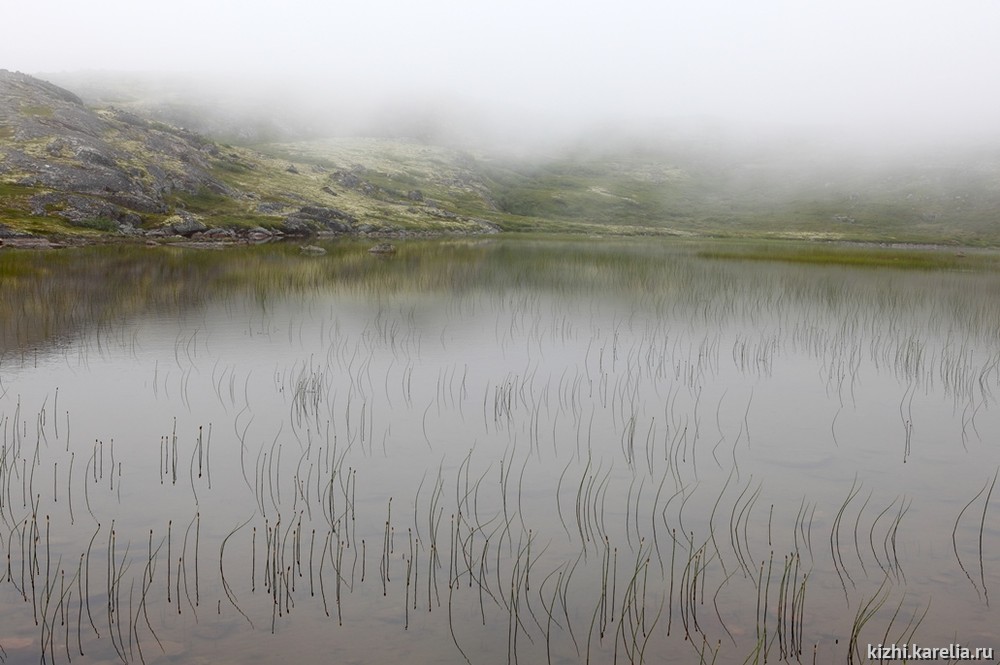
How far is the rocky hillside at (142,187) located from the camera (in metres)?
90.4

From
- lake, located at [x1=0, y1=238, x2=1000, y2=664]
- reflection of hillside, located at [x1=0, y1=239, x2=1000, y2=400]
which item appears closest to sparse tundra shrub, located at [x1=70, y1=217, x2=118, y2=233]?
reflection of hillside, located at [x1=0, y1=239, x2=1000, y2=400]

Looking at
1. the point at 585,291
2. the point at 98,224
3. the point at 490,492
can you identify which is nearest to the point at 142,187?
the point at 98,224

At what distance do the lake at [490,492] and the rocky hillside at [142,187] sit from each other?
65.2 metres

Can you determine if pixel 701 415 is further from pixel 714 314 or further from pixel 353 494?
pixel 714 314

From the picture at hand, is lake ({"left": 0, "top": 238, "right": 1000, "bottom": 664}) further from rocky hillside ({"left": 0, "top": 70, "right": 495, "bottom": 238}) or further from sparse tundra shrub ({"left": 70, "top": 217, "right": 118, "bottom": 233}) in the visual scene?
rocky hillside ({"left": 0, "top": 70, "right": 495, "bottom": 238})

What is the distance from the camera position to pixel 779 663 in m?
8.15

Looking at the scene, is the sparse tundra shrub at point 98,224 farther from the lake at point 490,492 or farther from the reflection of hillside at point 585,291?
the lake at point 490,492

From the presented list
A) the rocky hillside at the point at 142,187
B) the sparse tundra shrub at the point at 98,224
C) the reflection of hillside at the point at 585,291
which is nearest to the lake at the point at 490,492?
the reflection of hillside at the point at 585,291

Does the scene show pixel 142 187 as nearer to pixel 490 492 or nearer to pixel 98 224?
pixel 98 224

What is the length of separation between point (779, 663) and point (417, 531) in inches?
214

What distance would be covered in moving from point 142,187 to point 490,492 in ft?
367

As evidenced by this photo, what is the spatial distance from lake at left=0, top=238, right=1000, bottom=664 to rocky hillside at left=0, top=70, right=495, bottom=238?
214 feet

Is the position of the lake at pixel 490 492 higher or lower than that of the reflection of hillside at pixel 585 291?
lower

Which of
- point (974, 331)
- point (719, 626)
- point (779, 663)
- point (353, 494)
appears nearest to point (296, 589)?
point (353, 494)
